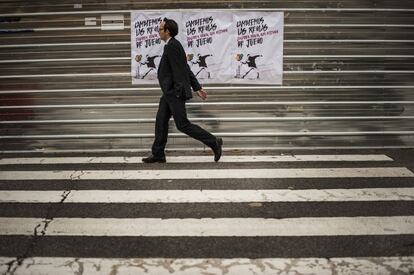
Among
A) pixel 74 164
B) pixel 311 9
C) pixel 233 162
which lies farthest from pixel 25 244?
pixel 311 9

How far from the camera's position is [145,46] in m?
8.20

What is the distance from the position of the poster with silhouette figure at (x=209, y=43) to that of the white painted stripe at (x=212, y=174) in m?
2.31

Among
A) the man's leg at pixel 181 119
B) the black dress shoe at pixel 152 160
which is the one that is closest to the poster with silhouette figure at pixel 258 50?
the man's leg at pixel 181 119

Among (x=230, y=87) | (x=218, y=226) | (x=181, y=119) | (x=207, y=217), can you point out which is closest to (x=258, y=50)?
(x=230, y=87)

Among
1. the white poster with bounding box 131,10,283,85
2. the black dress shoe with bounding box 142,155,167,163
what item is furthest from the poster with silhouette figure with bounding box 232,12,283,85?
the black dress shoe with bounding box 142,155,167,163

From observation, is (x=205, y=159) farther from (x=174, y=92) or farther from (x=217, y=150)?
(x=174, y=92)

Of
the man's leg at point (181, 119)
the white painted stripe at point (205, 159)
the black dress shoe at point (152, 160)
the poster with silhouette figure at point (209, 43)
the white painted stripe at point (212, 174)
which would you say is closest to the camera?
the white painted stripe at point (212, 174)

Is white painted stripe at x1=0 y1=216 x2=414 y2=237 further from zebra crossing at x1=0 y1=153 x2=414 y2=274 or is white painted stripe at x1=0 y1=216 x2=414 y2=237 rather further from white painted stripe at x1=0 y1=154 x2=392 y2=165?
white painted stripe at x1=0 y1=154 x2=392 y2=165

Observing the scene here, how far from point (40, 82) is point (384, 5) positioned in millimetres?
6634

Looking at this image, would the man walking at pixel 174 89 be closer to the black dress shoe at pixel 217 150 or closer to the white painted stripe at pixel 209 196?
the black dress shoe at pixel 217 150

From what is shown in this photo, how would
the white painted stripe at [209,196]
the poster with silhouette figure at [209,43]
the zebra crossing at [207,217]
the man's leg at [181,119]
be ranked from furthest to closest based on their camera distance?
1. the poster with silhouette figure at [209,43]
2. the man's leg at [181,119]
3. the white painted stripe at [209,196]
4. the zebra crossing at [207,217]

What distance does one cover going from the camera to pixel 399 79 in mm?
8312

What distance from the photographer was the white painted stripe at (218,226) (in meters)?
4.39

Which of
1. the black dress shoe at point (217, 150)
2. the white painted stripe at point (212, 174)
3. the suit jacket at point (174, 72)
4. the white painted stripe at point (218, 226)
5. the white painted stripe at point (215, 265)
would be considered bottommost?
the white painted stripe at point (215, 265)
